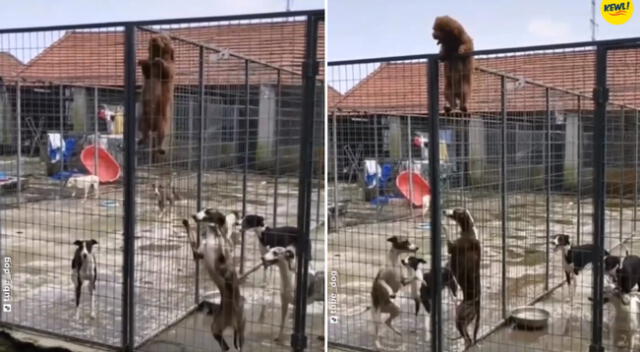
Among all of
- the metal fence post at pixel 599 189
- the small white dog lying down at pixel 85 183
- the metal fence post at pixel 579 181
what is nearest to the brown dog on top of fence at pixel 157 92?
the small white dog lying down at pixel 85 183

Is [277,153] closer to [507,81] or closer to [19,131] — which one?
[507,81]

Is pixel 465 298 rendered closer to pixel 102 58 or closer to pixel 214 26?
pixel 214 26

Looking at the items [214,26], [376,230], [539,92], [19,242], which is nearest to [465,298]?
[376,230]

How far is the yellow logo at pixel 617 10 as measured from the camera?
8.77ft

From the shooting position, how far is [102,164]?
3879 millimetres

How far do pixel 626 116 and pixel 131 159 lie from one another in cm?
256

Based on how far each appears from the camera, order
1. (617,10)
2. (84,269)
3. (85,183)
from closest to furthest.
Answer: (617,10), (84,269), (85,183)

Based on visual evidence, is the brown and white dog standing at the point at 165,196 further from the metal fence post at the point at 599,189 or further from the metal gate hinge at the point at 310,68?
the metal fence post at the point at 599,189

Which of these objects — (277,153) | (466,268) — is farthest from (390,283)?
(277,153)

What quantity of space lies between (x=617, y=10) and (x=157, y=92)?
2081mm

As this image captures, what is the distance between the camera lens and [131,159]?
3.11m

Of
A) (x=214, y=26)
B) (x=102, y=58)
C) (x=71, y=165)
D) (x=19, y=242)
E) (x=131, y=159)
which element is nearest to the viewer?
(x=214, y=26)

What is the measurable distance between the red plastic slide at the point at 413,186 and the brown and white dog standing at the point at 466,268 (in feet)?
0.59

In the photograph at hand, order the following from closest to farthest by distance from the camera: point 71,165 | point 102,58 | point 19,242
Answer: point 102,58, point 19,242, point 71,165
